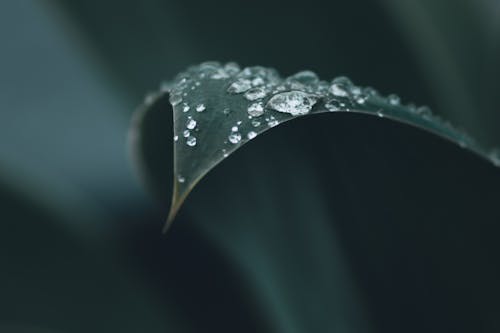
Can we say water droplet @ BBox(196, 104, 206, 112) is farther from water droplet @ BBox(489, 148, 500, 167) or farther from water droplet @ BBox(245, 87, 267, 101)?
water droplet @ BBox(489, 148, 500, 167)

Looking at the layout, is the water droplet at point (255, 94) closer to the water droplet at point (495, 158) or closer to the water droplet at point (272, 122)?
the water droplet at point (272, 122)

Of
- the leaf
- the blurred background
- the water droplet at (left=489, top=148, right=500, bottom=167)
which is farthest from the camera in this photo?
the blurred background

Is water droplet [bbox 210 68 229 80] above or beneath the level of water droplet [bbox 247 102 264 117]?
above

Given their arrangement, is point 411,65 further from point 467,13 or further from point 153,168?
point 153,168

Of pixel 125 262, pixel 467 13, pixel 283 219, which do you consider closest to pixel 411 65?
pixel 467 13

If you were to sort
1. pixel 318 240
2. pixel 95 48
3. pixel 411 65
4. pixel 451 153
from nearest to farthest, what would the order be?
pixel 451 153 < pixel 318 240 < pixel 411 65 < pixel 95 48

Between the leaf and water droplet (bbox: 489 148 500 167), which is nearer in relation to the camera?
the leaf

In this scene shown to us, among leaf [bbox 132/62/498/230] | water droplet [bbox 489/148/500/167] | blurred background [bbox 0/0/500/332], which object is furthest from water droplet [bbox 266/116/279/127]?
blurred background [bbox 0/0/500/332]

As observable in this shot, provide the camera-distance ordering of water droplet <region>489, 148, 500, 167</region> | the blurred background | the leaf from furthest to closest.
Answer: the blurred background, water droplet <region>489, 148, 500, 167</region>, the leaf

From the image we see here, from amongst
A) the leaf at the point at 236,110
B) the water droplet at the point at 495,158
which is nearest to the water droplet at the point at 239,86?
the leaf at the point at 236,110
